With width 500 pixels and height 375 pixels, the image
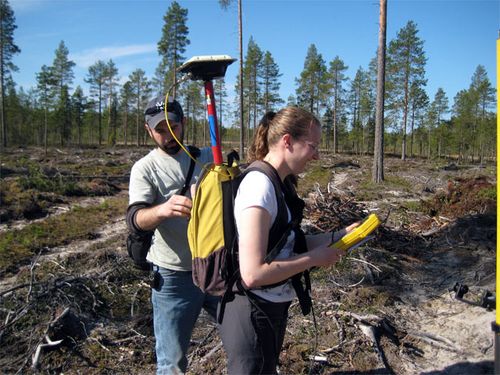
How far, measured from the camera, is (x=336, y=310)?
441cm

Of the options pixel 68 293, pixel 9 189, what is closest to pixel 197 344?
pixel 68 293

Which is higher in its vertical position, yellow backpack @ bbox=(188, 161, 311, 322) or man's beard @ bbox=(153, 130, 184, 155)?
man's beard @ bbox=(153, 130, 184, 155)

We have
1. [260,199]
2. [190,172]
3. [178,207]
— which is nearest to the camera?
[260,199]

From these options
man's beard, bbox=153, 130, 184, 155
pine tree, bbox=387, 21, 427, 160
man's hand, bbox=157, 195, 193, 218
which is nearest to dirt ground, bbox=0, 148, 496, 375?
man's hand, bbox=157, 195, 193, 218

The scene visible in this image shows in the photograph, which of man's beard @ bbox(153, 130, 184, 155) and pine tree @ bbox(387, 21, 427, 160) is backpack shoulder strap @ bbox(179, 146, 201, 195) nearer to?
man's beard @ bbox(153, 130, 184, 155)

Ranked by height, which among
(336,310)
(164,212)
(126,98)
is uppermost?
(126,98)

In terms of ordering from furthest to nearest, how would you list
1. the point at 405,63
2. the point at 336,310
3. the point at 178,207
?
1. the point at 405,63
2. the point at 336,310
3. the point at 178,207

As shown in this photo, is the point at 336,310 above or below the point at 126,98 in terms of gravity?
below

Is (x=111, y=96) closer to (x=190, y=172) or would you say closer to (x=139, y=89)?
(x=139, y=89)

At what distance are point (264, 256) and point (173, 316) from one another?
1.15 m

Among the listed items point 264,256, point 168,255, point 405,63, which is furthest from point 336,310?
point 405,63

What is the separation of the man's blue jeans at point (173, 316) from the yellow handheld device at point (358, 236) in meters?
1.16

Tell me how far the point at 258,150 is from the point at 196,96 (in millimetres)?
45300

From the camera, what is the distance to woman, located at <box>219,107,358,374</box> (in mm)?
1590
